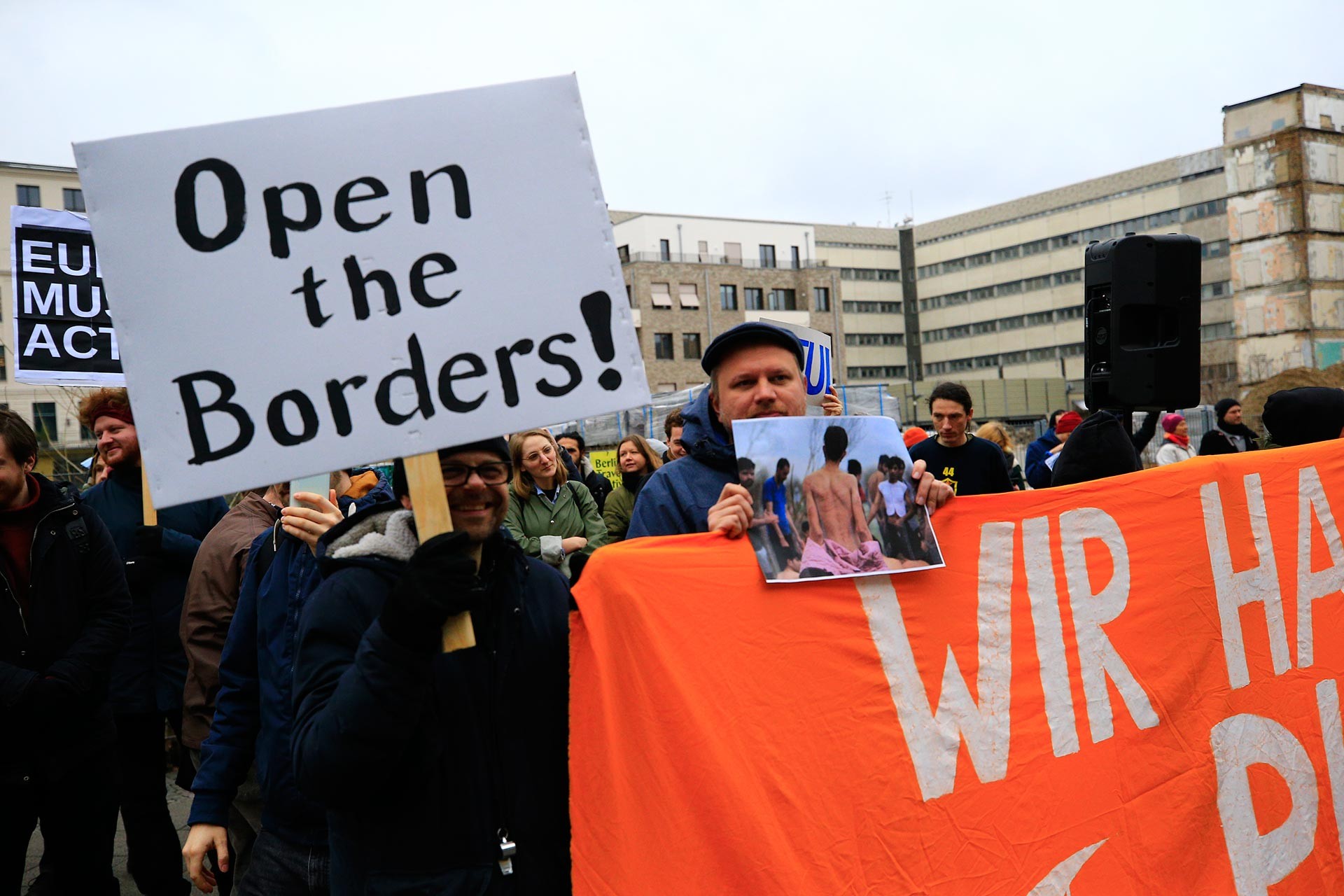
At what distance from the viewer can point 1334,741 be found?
3.33m

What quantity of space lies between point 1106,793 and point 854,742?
31.5 inches

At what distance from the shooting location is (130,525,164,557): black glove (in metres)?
4.47

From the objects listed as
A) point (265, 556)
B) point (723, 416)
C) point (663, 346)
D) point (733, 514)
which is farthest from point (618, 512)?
point (663, 346)

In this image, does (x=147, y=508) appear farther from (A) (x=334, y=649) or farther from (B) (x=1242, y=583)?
(B) (x=1242, y=583)

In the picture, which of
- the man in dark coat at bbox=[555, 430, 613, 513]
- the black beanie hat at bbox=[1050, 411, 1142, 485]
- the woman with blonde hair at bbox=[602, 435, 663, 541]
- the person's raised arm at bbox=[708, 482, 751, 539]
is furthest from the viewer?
the man in dark coat at bbox=[555, 430, 613, 513]

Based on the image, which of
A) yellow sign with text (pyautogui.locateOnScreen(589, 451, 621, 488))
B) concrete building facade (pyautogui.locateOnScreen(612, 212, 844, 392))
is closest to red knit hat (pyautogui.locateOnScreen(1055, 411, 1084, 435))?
yellow sign with text (pyautogui.locateOnScreen(589, 451, 621, 488))

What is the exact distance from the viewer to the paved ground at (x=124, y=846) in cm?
510

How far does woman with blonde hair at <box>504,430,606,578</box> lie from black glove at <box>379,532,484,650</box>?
153 inches

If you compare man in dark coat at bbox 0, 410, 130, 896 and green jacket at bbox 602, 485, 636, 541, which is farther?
green jacket at bbox 602, 485, 636, 541

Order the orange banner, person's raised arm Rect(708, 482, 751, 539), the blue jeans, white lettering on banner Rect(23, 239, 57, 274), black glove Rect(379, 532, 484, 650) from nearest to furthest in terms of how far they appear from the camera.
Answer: black glove Rect(379, 532, 484, 650), the orange banner, person's raised arm Rect(708, 482, 751, 539), the blue jeans, white lettering on banner Rect(23, 239, 57, 274)

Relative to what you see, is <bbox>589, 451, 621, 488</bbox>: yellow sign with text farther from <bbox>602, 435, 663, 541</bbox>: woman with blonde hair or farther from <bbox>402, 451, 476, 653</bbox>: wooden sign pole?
<bbox>402, 451, 476, 653</bbox>: wooden sign pole

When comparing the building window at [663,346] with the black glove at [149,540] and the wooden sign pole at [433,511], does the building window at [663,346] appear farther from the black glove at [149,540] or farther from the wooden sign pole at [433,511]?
the wooden sign pole at [433,511]

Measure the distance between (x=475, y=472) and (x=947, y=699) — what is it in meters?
1.39

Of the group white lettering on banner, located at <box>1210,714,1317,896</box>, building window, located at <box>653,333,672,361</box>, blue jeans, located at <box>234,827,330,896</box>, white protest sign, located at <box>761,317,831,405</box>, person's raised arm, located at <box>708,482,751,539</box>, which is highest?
building window, located at <box>653,333,672,361</box>
